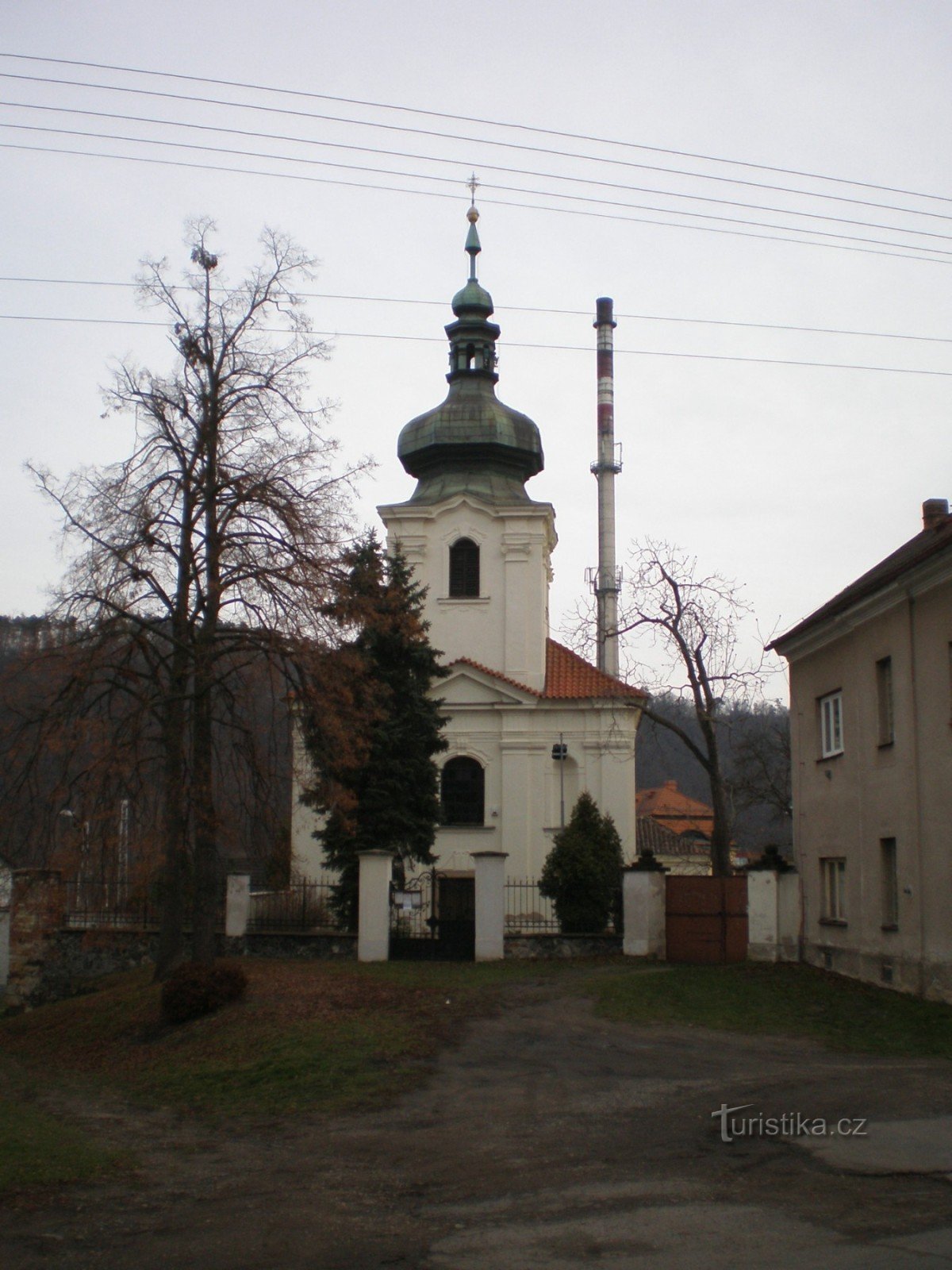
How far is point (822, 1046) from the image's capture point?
14023mm

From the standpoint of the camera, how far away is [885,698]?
18.3 metres

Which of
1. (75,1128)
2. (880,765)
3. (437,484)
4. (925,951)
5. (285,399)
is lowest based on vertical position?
(75,1128)

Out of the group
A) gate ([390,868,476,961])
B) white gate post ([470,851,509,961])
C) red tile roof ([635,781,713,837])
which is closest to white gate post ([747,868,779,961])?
white gate post ([470,851,509,961])

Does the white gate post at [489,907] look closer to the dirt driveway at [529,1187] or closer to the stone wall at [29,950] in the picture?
the stone wall at [29,950]

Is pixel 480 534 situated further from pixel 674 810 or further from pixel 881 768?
pixel 674 810

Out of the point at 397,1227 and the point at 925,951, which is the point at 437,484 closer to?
the point at 925,951

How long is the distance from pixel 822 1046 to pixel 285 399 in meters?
11.3

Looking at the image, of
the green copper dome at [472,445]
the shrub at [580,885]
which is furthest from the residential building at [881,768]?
the green copper dome at [472,445]

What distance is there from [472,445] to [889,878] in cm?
2314

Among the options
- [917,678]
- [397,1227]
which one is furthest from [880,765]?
[397,1227]

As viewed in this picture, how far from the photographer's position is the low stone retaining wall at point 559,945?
74.6 feet

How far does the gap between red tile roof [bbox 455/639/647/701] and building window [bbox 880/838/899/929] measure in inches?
600

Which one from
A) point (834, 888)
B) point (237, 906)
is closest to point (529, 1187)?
point (834, 888)

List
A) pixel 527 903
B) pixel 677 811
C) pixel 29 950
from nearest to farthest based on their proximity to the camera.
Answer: pixel 29 950 < pixel 527 903 < pixel 677 811
